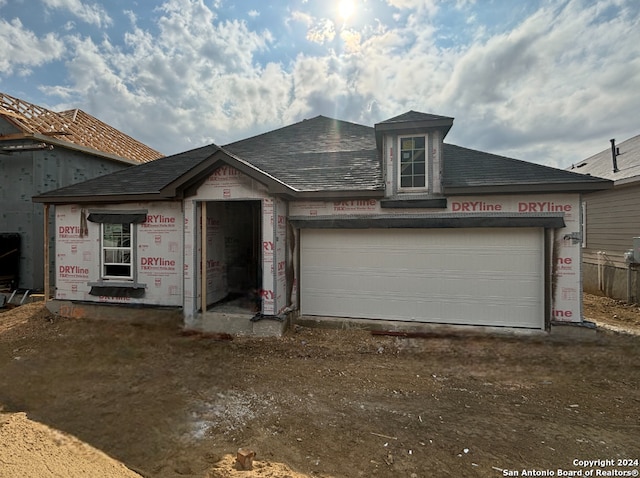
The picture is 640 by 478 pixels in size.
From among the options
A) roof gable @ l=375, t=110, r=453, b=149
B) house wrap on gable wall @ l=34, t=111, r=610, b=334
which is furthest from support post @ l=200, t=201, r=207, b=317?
roof gable @ l=375, t=110, r=453, b=149

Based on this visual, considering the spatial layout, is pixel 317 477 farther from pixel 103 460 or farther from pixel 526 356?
pixel 526 356

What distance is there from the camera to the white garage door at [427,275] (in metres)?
7.26

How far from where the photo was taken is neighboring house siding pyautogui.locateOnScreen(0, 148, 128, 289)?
12.0m

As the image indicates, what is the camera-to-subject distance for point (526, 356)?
6.36 metres

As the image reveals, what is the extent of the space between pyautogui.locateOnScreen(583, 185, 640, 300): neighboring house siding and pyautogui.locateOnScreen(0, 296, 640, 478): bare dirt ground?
4750 millimetres

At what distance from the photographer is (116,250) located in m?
9.03

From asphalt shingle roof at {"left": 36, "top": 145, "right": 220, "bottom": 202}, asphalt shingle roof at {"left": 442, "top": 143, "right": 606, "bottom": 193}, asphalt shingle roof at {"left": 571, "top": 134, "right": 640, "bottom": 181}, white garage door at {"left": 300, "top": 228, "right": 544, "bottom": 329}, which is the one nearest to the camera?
asphalt shingle roof at {"left": 442, "top": 143, "right": 606, "bottom": 193}

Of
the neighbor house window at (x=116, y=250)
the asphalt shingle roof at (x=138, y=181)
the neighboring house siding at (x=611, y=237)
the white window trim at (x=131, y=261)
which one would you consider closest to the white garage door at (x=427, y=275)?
the asphalt shingle roof at (x=138, y=181)

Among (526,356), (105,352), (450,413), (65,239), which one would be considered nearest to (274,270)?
(105,352)

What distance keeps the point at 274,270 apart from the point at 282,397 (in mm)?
3114

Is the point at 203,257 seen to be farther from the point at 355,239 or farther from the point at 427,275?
the point at 427,275
